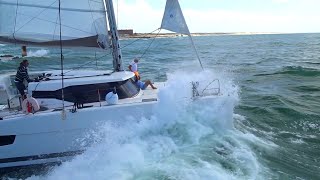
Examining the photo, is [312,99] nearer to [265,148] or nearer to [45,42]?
[265,148]

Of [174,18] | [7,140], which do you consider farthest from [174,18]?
[7,140]

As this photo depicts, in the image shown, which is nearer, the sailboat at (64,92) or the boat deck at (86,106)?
the sailboat at (64,92)

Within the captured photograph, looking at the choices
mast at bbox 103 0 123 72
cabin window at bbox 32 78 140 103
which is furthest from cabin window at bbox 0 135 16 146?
mast at bbox 103 0 123 72

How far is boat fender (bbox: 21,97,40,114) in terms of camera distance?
9.27 m

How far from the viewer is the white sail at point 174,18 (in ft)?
34.1

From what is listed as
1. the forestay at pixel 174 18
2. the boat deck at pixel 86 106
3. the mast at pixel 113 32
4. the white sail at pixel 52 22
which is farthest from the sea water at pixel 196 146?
the white sail at pixel 52 22

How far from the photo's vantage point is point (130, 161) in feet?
29.9

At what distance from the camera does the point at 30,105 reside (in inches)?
366

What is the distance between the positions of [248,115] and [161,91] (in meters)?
5.09

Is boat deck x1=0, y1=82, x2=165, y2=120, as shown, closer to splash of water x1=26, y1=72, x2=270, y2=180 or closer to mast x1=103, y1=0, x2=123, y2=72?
splash of water x1=26, y1=72, x2=270, y2=180

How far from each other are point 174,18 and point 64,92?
368 cm

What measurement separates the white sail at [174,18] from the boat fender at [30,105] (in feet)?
13.4

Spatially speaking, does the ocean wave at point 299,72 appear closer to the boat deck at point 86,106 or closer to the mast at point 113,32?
the mast at point 113,32

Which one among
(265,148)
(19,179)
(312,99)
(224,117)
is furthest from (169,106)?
(312,99)
